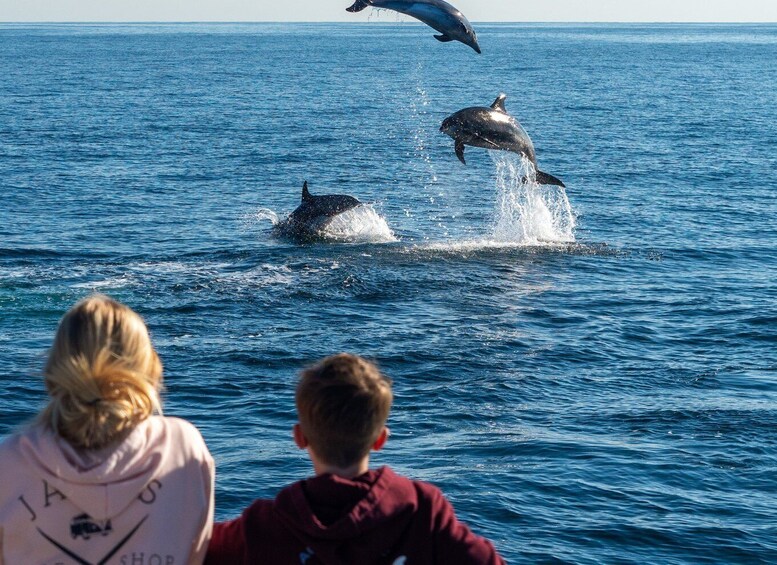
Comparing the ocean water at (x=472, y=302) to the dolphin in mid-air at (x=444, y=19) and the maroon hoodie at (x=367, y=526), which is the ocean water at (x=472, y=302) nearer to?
the dolphin in mid-air at (x=444, y=19)

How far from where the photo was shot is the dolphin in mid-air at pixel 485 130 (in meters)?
21.9

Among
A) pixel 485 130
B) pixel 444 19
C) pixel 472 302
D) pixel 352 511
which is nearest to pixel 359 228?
pixel 472 302

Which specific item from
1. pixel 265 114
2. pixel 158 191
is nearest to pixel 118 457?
pixel 158 191

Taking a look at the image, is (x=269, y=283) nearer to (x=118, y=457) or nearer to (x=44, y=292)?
(x=44, y=292)

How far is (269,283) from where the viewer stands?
81.5 ft

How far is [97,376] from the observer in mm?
4027

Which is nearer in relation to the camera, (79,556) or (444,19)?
(79,556)

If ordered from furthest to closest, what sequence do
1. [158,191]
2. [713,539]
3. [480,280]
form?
[158,191], [480,280], [713,539]

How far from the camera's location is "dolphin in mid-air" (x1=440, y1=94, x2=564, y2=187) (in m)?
21.9

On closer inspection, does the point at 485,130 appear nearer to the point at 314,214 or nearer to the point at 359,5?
the point at 359,5

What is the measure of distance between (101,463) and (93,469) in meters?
0.04

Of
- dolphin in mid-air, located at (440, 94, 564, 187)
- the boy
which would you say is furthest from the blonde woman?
dolphin in mid-air, located at (440, 94, 564, 187)

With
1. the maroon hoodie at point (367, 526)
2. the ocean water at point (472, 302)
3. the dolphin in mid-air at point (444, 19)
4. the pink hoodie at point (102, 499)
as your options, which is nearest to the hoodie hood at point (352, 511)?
the maroon hoodie at point (367, 526)

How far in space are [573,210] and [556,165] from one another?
10842mm
